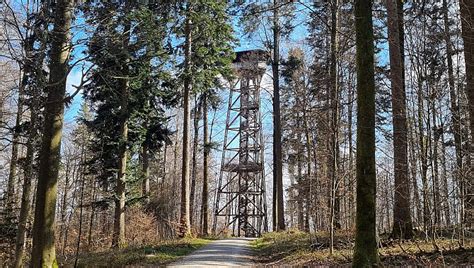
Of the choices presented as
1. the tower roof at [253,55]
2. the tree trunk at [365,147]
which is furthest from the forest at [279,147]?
the tower roof at [253,55]

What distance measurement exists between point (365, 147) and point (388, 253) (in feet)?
9.82

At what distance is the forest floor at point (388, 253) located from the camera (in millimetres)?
6941

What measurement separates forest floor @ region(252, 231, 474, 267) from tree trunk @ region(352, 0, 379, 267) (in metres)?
1.08

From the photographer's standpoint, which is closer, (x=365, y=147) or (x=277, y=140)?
(x=365, y=147)

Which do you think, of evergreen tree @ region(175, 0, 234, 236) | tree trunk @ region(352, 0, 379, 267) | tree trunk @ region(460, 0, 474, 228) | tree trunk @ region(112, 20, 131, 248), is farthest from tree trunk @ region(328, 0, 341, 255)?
tree trunk @ region(112, 20, 131, 248)

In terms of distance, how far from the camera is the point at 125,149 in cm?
1655

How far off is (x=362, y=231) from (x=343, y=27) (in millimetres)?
8217

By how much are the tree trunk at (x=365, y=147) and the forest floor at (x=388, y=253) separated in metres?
1.08

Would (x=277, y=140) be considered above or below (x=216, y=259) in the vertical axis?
above

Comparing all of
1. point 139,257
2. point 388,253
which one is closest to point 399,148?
point 388,253

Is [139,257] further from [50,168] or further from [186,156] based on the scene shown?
[186,156]

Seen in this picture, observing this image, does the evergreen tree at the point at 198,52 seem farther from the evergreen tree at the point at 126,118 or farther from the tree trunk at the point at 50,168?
the tree trunk at the point at 50,168

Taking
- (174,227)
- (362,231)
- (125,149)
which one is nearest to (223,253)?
(174,227)

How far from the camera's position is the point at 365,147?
6.35 metres
